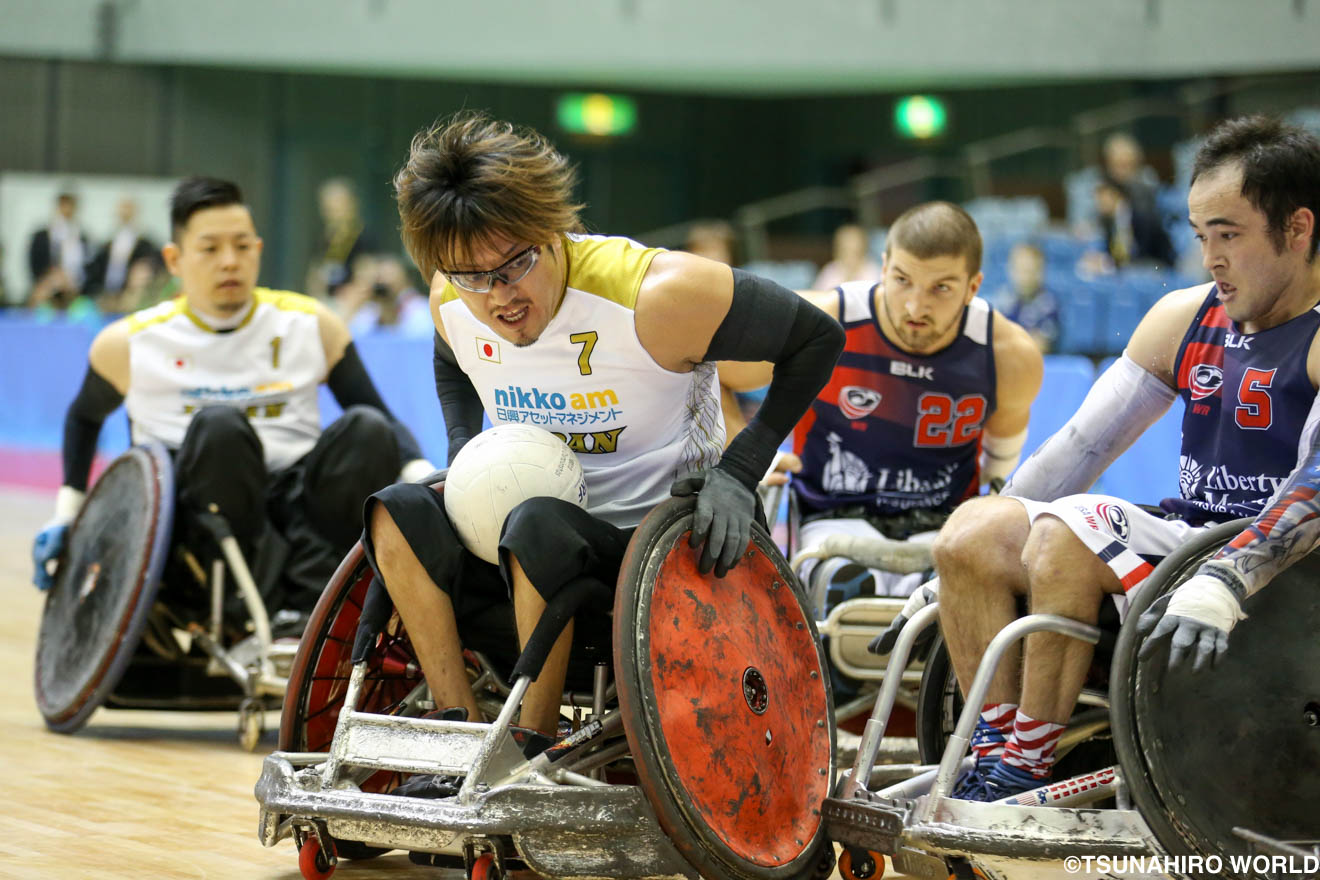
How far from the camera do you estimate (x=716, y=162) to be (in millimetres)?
20828

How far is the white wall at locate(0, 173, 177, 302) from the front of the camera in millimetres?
17969

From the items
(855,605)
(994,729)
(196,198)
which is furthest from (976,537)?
(196,198)

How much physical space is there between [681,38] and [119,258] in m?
5.97

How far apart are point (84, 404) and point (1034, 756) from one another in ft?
11.2

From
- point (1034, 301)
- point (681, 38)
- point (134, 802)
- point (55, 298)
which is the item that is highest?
point (681, 38)

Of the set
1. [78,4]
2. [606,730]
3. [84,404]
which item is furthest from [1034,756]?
[78,4]

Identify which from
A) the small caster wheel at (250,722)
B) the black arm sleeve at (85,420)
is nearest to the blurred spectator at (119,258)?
the black arm sleeve at (85,420)

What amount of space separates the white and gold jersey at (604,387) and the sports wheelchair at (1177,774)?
89cm

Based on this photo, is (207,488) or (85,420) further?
(85,420)

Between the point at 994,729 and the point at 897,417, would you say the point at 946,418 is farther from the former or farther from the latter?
the point at 994,729

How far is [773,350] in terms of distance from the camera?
3.35m

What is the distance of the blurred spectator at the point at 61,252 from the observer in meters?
16.5

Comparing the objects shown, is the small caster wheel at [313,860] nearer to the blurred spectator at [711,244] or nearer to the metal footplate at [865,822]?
the metal footplate at [865,822]

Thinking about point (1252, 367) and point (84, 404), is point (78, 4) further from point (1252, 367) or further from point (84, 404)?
point (1252, 367)
